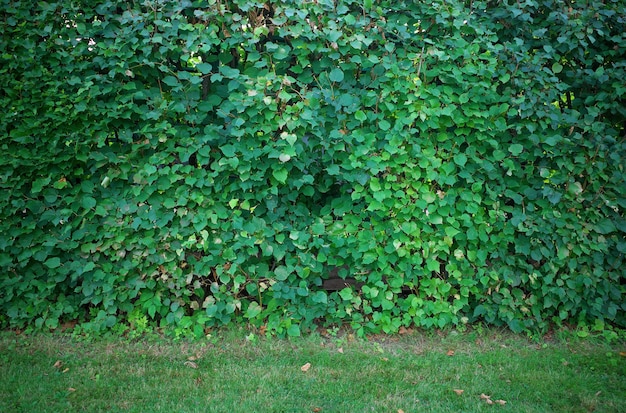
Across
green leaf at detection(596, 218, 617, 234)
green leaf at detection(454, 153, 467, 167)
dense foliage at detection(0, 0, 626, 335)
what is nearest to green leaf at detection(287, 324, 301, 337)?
dense foliage at detection(0, 0, 626, 335)

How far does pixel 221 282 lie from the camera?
14.0 feet

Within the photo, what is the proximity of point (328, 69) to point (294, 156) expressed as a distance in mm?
729

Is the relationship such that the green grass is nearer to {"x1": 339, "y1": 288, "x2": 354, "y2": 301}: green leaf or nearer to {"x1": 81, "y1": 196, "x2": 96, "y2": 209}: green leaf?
{"x1": 339, "y1": 288, "x2": 354, "y2": 301}: green leaf

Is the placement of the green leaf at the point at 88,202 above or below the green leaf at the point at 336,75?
below

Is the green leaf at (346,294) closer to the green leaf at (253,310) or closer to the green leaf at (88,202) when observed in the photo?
the green leaf at (253,310)

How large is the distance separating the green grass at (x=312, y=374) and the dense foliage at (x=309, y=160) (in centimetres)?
22

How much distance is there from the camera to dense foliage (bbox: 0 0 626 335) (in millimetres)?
3908

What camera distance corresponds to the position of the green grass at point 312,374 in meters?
3.35

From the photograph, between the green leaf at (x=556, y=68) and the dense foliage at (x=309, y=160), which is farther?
the green leaf at (x=556, y=68)

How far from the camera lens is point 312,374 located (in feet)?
12.2

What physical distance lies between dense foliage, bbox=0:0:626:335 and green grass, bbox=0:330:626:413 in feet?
0.73

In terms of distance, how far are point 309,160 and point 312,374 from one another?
5.03ft

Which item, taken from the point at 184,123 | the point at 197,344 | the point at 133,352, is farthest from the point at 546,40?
the point at 133,352

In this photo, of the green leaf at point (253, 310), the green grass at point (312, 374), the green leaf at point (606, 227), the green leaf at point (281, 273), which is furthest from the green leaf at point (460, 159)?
the green leaf at point (253, 310)
